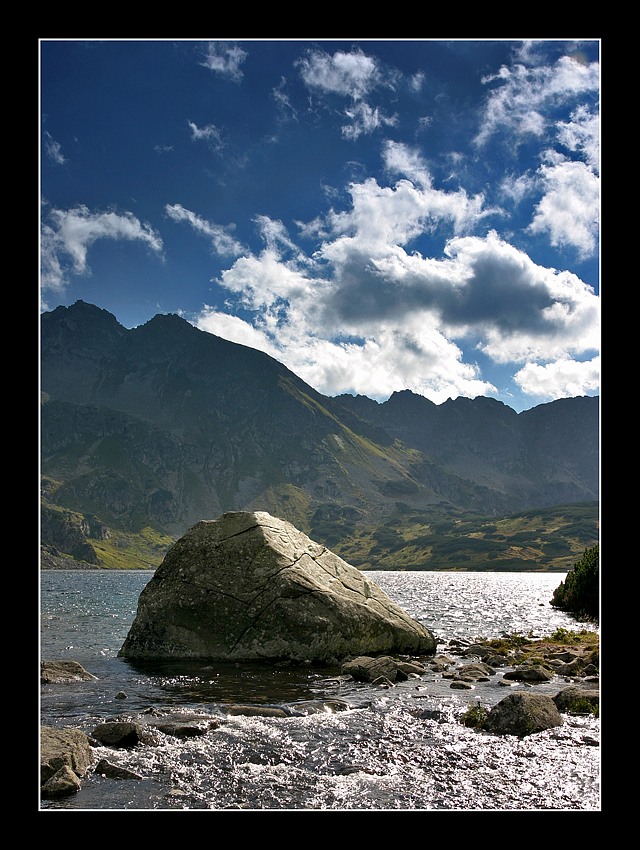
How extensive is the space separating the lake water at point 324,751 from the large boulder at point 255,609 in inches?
113

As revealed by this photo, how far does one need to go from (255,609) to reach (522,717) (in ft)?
49.0

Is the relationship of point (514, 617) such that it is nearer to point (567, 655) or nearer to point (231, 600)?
point (567, 655)

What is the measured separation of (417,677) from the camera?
24859mm

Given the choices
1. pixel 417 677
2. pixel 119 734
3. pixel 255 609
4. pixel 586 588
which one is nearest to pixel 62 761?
pixel 119 734

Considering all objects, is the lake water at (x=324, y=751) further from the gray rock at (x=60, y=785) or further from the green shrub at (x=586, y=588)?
the green shrub at (x=586, y=588)

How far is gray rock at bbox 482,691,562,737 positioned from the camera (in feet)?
52.3

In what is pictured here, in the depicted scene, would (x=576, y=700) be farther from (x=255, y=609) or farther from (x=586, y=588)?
(x=586, y=588)

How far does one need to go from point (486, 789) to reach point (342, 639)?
57.3 feet

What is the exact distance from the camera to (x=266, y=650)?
2791cm

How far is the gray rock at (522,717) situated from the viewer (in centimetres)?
1595

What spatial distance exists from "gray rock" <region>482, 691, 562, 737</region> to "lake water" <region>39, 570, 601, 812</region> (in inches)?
16.0

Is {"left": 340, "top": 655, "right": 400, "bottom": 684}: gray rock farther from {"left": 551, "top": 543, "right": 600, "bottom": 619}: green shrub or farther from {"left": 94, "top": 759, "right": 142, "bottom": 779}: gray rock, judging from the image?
{"left": 551, "top": 543, "right": 600, "bottom": 619}: green shrub

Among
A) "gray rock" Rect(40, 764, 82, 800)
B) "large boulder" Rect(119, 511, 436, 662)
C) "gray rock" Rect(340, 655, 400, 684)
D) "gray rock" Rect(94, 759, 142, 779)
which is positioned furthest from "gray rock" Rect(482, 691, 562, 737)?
"large boulder" Rect(119, 511, 436, 662)
